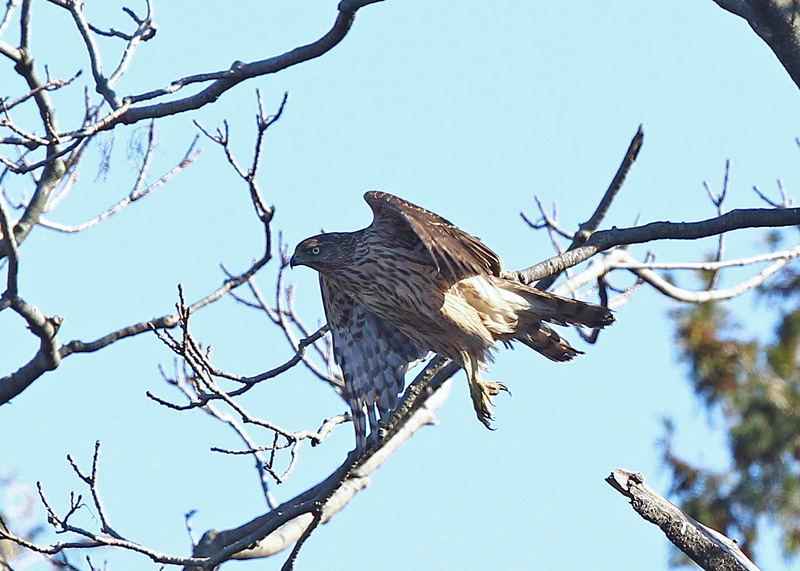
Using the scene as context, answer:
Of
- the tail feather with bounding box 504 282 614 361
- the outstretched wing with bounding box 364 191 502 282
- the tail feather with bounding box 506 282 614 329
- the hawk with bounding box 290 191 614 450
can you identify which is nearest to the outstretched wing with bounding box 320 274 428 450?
the hawk with bounding box 290 191 614 450

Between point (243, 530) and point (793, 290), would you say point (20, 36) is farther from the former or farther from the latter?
point (793, 290)

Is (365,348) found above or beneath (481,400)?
above

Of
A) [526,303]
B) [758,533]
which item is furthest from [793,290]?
[526,303]

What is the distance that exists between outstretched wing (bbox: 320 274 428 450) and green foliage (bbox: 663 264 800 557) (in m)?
3.04

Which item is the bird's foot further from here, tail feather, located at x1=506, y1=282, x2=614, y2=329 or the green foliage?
the green foliage

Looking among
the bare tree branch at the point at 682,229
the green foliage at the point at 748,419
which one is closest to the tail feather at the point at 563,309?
the bare tree branch at the point at 682,229

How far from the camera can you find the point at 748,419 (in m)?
7.30

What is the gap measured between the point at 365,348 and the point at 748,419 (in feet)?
11.2

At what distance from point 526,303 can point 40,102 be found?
236 centimetres

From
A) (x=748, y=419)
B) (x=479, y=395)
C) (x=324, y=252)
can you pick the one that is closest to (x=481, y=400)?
(x=479, y=395)

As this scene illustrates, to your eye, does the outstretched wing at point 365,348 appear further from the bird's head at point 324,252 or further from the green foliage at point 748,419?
the green foliage at point 748,419

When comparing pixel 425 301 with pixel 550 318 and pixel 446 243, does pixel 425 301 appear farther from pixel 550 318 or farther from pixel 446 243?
pixel 550 318

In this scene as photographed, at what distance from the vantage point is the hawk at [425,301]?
14.6ft

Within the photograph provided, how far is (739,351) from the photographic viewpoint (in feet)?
24.7
